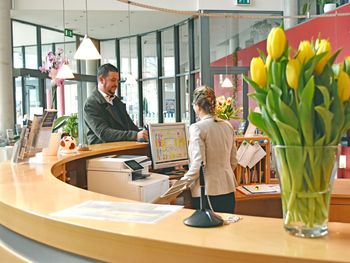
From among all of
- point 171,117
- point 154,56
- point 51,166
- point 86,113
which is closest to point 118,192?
point 51,166

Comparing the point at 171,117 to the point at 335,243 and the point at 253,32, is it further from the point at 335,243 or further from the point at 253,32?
the point at 335,243

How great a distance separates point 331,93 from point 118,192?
6.47 feet

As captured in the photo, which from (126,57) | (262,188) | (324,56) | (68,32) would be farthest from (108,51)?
(324,56)

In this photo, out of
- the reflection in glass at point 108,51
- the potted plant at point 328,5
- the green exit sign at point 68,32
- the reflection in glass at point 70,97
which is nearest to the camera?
the potted plant at point 328,5

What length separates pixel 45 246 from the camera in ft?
4.54

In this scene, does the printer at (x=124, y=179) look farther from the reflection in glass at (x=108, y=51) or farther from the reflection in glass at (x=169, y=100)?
the reflection in glass at (x=108, y=51)

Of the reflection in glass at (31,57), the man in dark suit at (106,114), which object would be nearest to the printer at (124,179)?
the man in dark suit at (106,114)

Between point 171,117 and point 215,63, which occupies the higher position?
point 215,63

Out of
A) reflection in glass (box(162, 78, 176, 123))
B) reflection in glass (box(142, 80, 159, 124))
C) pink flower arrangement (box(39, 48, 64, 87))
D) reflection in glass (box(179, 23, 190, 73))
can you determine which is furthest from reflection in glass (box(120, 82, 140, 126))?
pink flower arrangement (box(39, 48, 64, 87))

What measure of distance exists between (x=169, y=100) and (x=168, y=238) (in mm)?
10874

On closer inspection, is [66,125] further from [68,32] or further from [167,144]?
[68,32]

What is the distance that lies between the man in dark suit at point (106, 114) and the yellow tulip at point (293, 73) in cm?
273

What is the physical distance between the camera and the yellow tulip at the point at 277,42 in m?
1.09

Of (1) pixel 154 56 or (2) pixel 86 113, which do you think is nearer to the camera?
(2) pixel 86 113
